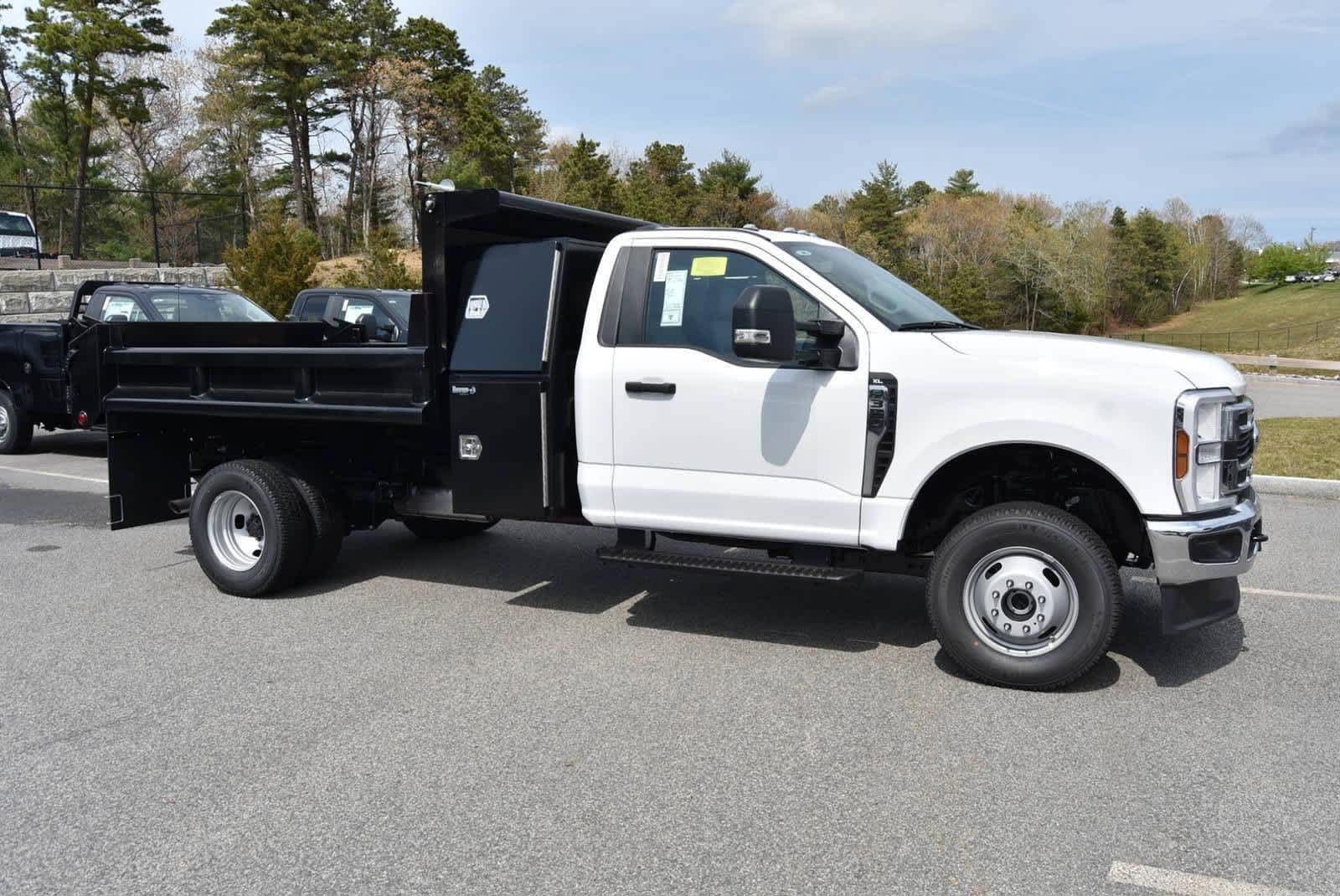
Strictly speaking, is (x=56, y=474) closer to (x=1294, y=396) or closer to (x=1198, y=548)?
(x=1198, y=548)

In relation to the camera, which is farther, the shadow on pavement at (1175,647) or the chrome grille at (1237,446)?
the shadow on pavement at (1175,647)

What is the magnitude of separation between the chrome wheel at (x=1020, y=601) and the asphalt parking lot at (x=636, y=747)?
0.89ft

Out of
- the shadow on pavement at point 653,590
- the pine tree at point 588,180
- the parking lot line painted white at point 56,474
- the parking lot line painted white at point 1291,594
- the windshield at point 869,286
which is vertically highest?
the pine tree at point 588,180

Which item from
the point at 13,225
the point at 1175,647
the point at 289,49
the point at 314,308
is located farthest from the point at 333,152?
the point at 1175,647

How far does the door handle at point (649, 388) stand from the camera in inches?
222

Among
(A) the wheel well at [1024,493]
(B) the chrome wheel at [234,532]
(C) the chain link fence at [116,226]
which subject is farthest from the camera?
(C) the chain link fence at [116,226]

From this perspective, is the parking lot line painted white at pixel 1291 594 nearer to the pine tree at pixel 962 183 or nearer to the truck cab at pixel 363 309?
the truck cab at pixel 363 309

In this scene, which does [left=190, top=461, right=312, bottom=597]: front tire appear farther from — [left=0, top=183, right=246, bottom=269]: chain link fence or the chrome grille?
[left=0, top=183, right=246, bottom=269]: chain link fence

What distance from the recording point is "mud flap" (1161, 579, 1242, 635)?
16.2 feet

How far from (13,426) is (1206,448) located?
13867 millimetres

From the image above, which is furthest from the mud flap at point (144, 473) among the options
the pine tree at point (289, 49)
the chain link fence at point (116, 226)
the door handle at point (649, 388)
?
the pine tree at point (289, 49)

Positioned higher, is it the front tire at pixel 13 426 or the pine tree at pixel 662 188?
the pine tree at pixel 662 188

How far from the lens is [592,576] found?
7.40 metres

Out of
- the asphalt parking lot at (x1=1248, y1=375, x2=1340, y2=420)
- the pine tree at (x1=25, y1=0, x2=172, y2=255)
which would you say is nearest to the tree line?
the pine tree at (x1=25, y1=0, x2=172, y2=255)
